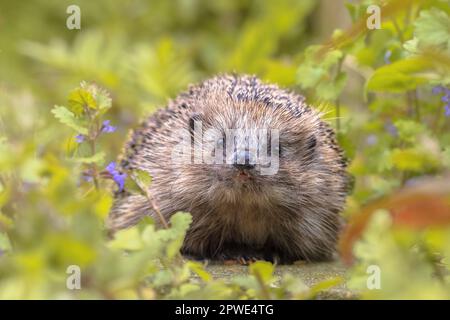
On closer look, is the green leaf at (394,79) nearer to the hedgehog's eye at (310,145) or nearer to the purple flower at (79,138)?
the hedgehog's eye at (310,145)

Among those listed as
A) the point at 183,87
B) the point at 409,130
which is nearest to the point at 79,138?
the point at 409,130

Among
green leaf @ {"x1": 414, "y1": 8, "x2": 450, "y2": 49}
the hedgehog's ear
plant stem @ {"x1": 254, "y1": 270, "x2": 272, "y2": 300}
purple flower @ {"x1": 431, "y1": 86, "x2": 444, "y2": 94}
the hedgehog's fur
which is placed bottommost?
plant stem @ {"x1": 254, "y1": 270, "x2": 272, "y2": 300}

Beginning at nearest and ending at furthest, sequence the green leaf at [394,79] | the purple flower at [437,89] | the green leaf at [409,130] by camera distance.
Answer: the green leaf at [394,79] < the purple flower at [437,89] < the green leaf at [409,130]

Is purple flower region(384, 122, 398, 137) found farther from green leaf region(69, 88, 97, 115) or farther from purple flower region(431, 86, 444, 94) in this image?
green leaf region(69, 88, 97, 115)

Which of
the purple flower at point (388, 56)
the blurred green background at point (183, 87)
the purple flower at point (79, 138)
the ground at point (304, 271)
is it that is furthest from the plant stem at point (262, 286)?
the purple flower at point (388, 56)

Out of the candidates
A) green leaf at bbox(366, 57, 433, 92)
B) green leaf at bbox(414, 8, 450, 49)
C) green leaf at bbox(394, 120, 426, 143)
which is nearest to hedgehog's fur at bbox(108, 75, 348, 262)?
green leaf at bbox(394, 120, 426, 143)

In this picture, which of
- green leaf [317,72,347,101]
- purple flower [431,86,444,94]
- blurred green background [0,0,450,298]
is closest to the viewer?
blurred green background [0,0,450,298]
